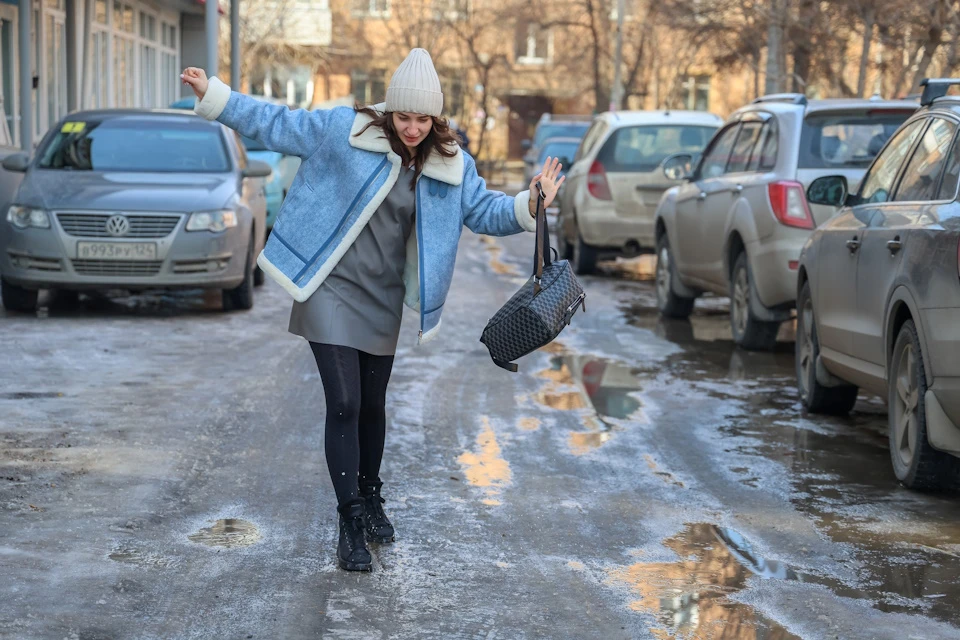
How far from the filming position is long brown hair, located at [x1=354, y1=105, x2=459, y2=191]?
5254 millimetres

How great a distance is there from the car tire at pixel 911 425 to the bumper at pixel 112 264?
6565mm

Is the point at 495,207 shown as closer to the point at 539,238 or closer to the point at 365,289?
the point at 539,238

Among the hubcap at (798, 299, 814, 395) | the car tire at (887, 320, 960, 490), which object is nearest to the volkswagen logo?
the hubcap at (798, 299, 814, 395)

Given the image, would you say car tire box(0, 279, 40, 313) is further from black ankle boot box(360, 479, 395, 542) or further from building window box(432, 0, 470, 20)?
building window box(432, 0, 470, 20)

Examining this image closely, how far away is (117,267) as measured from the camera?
11961 mm

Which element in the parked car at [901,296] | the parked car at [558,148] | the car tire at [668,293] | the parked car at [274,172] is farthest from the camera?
the parked car at [558,148]

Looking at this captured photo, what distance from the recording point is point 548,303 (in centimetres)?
522

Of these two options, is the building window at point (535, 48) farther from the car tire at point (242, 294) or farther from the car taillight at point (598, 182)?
the car tire at point (242, 294)

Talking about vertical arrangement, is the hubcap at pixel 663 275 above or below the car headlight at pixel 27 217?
below

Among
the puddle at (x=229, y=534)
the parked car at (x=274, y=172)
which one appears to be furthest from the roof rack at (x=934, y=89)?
the parked car at (x=274, y=172)

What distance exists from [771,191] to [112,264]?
5.03 m

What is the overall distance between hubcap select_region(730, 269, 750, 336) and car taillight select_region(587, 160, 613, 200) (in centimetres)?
527

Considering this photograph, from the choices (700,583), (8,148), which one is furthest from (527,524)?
(8,148)

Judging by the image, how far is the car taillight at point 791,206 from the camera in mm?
10062
